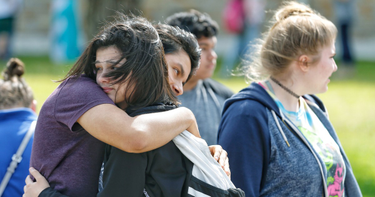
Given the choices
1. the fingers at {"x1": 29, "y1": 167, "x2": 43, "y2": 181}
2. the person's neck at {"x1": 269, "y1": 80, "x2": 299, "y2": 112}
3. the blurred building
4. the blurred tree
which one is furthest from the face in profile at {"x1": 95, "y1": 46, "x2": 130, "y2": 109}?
the blurred building

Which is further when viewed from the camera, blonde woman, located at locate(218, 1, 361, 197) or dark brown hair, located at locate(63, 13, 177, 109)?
blonde woman, located at locate(218, 1, 361, 197)

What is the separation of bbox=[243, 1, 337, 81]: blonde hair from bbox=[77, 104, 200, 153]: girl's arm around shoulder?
3.77 ft

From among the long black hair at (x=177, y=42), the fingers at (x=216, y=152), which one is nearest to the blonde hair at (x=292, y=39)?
the long black hair at (x=177, y=42)

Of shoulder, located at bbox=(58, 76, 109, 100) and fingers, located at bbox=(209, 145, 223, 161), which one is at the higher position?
shoulder, located at bbox=(58, 76, 109, 100)

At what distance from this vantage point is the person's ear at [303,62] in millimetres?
2752

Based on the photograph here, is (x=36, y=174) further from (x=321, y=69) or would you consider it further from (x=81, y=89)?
(x=321, y=69)

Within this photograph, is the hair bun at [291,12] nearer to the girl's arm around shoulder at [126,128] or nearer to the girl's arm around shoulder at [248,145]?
the girl's arm around shoulder at [248,145]

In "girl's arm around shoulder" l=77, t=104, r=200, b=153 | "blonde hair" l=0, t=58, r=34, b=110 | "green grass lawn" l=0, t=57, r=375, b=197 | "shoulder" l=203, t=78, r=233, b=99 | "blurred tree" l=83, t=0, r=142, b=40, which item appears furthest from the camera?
"blurred tree" l=83, t=0, r=142, b=40

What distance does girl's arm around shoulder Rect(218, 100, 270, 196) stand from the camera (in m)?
2.46

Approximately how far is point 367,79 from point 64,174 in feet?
31.4

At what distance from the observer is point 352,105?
8055mm

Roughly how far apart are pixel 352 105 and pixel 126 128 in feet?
22.9

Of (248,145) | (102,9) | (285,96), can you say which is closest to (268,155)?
(248,145)

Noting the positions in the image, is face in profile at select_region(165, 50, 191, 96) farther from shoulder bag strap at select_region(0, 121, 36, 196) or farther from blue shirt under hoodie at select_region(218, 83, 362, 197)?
shoulder bag strap at select_region(0, 121, 36, 196)
